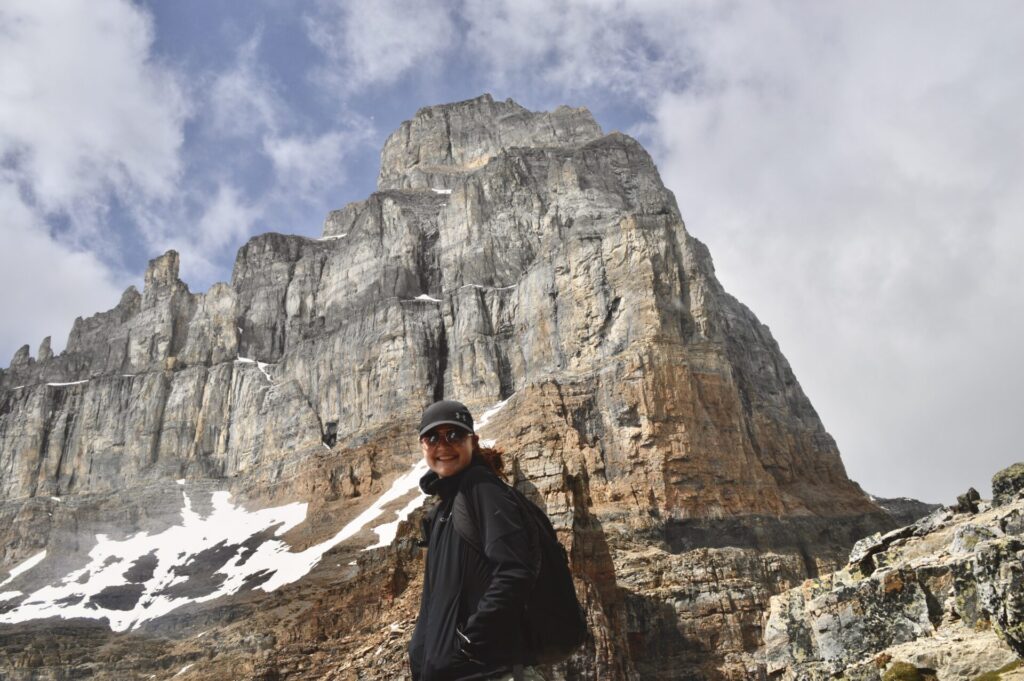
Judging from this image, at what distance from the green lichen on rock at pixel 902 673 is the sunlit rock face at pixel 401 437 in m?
16.9

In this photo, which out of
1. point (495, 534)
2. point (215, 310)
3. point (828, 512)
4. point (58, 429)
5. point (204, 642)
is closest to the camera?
point (495, 534)

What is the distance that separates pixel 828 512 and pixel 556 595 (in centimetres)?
6072

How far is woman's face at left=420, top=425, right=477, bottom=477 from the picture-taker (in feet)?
17.5

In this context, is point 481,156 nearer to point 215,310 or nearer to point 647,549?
point 215,310

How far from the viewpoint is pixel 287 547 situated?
6384 cm

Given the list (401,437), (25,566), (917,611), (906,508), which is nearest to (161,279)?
(25,566)

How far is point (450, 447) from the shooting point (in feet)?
17.6

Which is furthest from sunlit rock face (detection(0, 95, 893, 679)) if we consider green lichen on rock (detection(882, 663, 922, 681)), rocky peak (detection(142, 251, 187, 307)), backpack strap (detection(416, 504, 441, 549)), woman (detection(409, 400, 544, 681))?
woman (detection(409, 400, 544, 681))

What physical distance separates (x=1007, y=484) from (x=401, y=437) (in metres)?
59.9

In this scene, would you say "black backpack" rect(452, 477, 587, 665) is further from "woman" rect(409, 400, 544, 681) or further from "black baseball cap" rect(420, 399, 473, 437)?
"black baseball cap" rect(420, 399, 473, 437)

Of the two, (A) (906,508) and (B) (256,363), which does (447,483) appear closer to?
(A) (906,508)

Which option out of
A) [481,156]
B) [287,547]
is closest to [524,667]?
A: [287,547]

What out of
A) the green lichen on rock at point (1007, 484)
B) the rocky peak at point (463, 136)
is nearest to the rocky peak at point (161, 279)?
the rocky peak at point (463, 136)

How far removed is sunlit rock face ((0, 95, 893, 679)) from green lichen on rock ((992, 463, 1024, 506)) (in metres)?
12.6
